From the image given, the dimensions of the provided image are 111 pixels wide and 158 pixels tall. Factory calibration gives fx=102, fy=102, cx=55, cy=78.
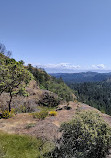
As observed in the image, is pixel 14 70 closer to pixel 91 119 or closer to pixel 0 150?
pixel 0 150

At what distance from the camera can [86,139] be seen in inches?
175

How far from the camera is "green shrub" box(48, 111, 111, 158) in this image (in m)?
4.40

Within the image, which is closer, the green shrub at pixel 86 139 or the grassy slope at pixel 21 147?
the green shrub at pixel 86 139

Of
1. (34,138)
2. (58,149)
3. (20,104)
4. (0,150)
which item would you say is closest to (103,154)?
(58,149)

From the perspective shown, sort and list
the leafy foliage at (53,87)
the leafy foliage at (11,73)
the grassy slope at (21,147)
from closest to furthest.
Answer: the grassy slope at (21,147)
the leafy foliage at (11,73)
the leafy foliage at (53,87)

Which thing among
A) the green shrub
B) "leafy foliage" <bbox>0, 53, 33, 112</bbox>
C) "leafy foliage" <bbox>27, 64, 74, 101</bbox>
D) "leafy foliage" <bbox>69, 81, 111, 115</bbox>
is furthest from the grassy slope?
"leafy foliage" <bbox>69, 81, 111, 115</bbox>

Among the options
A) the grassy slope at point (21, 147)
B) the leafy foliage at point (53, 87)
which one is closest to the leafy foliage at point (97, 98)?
the leafy foliage at point (53, 87)

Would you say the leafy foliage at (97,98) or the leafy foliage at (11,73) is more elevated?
the leafy foliage at (11,73)

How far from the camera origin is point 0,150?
495 centimetres

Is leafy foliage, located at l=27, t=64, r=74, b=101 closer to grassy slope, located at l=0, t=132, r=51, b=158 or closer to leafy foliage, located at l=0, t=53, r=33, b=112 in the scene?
leafy foliage, located at l=0, t=53, r=33, b=112

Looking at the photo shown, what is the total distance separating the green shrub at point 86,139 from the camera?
4.40 meters

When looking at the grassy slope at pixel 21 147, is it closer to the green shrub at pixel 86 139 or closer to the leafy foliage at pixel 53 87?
the green shrub at pixel 86 139

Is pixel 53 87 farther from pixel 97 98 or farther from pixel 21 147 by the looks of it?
pixel 97 98

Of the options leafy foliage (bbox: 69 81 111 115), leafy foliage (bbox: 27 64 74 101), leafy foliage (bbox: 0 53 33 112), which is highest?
leafy foliage (bbox: 0 53 33 112)
